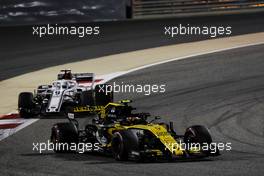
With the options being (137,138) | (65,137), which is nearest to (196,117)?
(65,137)

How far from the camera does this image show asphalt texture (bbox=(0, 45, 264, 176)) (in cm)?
1159

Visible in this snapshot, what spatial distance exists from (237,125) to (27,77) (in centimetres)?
871

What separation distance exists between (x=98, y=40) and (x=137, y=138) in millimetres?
15715

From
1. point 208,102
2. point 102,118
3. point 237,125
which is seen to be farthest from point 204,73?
point 102,118

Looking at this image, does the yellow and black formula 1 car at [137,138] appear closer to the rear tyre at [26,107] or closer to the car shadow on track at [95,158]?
the car shadow on track at [95,158]

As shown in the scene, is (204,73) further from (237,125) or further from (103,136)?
(103,136)

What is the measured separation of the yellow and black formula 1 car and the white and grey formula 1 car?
9.45ft

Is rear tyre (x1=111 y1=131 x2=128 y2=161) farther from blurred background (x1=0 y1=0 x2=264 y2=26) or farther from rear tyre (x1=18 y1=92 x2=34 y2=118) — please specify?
blurred background (x1=0 y1=0 x2=264 y2=26)

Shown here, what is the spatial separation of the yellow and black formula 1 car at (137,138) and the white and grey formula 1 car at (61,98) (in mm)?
2880

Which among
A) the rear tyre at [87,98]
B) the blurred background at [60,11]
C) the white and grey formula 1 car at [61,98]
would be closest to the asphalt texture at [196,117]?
the white and grey formula 1 car at [61,98]

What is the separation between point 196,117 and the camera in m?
16.1

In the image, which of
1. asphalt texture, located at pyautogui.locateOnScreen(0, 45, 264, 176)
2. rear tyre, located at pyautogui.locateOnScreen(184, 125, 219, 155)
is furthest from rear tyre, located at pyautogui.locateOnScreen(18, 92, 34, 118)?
rear tyre, located at pyautogui.locateOnScreen(184, 125, 219, 155)

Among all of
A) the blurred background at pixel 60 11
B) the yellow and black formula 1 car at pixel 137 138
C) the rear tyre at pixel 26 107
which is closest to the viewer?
the yellow and black formula 1 car at pixel 137 138

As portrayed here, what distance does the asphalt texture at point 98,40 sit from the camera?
25156mm
